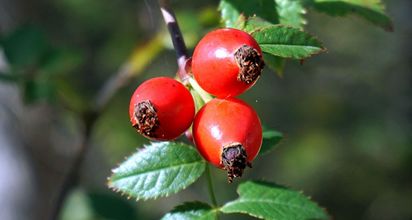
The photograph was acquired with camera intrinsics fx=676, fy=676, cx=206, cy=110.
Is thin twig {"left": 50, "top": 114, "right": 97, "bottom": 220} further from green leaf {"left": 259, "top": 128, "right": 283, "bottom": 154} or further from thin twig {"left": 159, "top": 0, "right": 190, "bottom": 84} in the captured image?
thin twig {"left": 159, "top": 0, "right": 190, "bottom": 84}

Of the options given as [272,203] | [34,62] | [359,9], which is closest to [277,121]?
[34,62]

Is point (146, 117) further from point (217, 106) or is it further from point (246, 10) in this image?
point (246, 10)

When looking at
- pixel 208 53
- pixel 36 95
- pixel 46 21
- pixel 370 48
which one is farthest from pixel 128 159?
pixel 370 48

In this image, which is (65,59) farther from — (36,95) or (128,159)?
(128,159)

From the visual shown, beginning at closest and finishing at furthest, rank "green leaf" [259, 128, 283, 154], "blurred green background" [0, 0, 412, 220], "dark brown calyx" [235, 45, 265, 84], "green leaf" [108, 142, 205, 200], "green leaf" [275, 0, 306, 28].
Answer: "dark brown calyx" [235, 45, 265, 84], "green leaf" [108, 142, 205, 200], "green leaf" [259, 128, 283, 154], "green leaf" [275, 0, 306, 28], "blurred green background" [0, 0, 412, 220]

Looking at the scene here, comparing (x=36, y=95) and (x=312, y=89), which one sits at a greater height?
(x=36, y=95)

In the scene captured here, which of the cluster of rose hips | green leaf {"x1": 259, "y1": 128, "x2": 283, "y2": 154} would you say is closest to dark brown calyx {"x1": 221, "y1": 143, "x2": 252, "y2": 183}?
the cluster of rose hips
